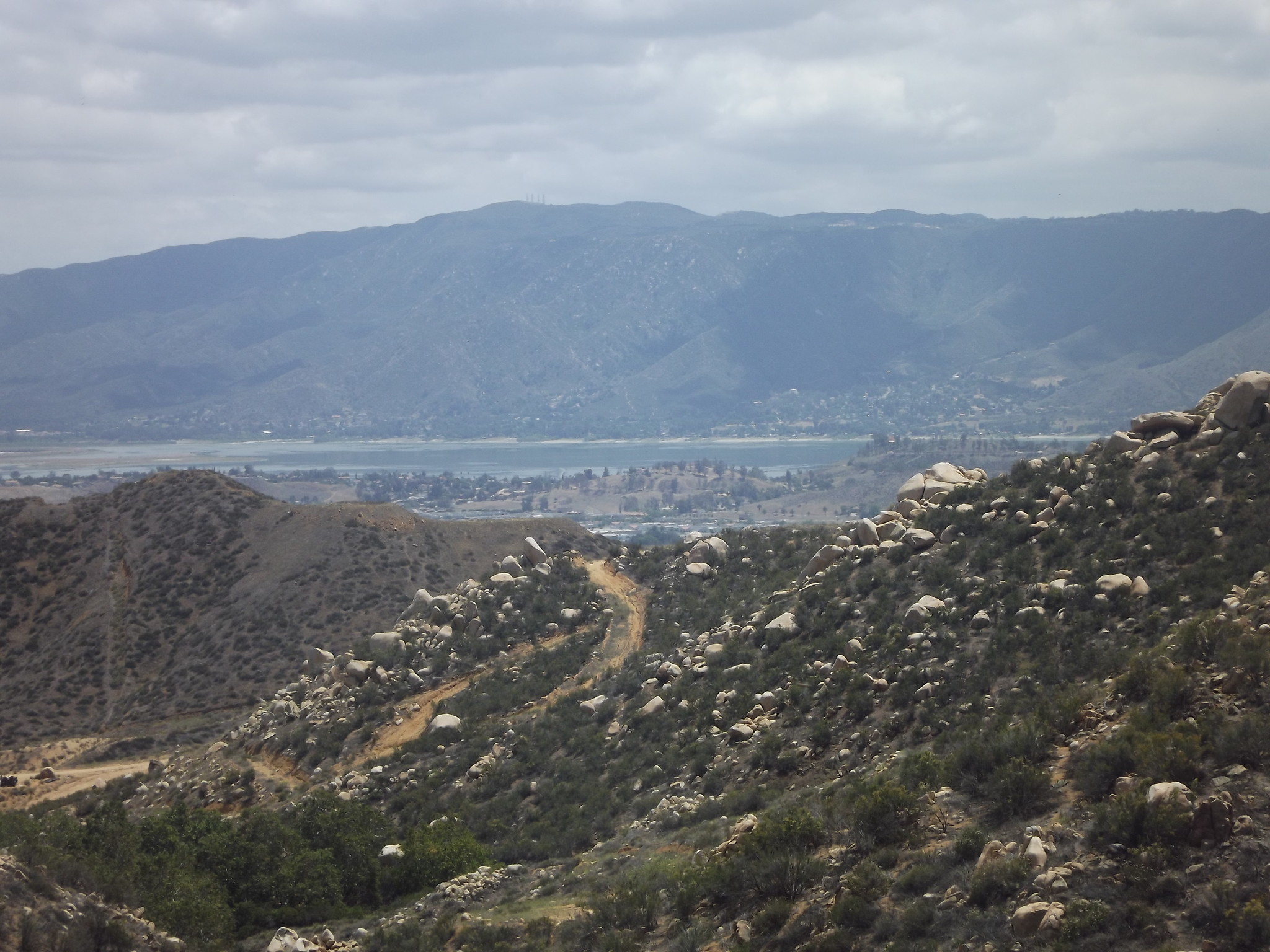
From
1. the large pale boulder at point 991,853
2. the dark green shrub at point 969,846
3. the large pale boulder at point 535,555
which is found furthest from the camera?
the large pale boulder at point 535,555

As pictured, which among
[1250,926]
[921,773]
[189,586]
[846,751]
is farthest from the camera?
[189,586]

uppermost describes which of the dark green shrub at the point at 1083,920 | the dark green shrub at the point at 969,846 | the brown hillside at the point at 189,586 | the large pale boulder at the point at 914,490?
the large pale boulder at the point at 914,490

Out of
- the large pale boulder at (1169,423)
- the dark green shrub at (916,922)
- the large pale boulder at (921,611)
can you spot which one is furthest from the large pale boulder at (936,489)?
the dark green shrub at (916,922)

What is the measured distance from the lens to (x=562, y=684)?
38.0 m

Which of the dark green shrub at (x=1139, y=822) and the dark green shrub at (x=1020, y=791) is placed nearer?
the dark green shrub at (x=1139, y=822)

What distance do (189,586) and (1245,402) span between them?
62.6 meters

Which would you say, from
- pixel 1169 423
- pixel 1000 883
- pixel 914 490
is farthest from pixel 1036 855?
pixel 914 490

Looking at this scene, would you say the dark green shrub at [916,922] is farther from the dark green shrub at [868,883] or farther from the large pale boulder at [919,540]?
the large pale boulder at [919,540]

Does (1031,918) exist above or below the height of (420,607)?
above

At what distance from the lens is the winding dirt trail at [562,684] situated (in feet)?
120

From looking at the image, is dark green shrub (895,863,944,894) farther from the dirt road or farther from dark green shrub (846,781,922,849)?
the dirt road

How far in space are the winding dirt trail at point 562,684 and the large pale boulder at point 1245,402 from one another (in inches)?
786

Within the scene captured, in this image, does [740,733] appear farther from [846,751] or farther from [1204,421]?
[1204,421]

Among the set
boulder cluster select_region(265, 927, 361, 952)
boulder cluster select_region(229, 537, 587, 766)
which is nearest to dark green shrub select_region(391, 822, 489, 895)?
boulder cluster select_region(265, 927, 361, 952)
